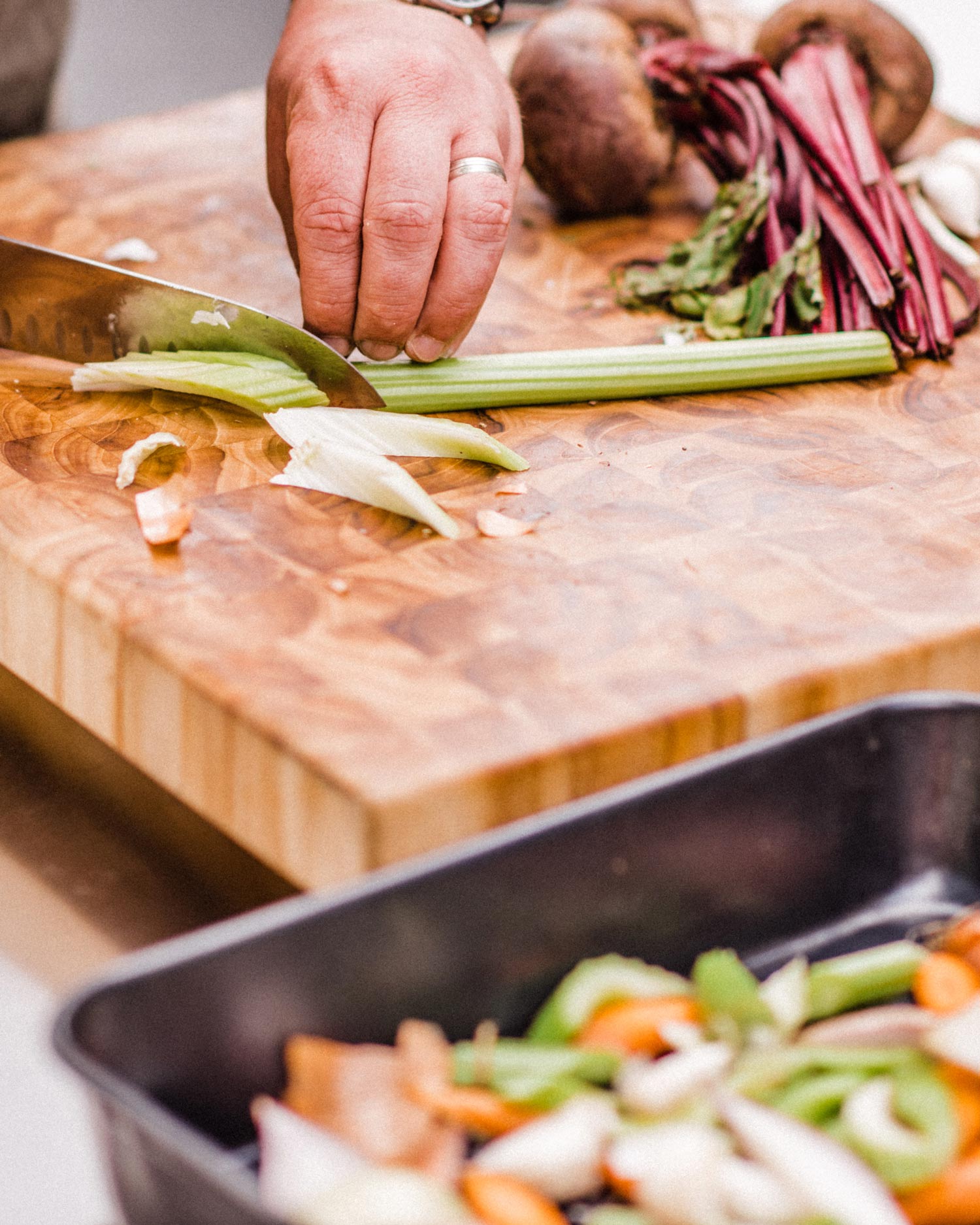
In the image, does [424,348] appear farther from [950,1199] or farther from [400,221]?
[950,1199]

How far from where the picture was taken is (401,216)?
1300 mm

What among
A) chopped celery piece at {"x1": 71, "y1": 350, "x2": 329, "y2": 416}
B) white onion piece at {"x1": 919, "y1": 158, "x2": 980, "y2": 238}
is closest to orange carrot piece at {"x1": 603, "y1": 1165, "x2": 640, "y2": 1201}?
chopped celery piece at {"x1": 71, "y1": 350, "x2": 329, "y2": 416}

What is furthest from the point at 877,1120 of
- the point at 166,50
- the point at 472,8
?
the point at 166,50

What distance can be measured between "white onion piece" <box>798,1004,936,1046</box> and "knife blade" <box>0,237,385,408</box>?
0.85 meters

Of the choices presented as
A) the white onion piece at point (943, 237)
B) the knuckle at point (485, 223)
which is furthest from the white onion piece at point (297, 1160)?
the white onion piece at point (943, 237)

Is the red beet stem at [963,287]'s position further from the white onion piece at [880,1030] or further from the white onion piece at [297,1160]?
the white onion piece at [297,1160]

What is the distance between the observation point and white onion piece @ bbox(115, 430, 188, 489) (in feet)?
3.88

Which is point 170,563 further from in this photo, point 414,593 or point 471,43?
point 471,43

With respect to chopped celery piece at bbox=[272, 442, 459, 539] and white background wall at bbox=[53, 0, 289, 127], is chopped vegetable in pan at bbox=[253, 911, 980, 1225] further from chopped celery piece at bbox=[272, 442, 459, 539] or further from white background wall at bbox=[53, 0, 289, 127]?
white background wall at bbox=[53, 0, 289, 127]

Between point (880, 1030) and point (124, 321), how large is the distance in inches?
40.5

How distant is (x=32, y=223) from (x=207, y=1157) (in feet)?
5.28

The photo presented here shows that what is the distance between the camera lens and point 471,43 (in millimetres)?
1587

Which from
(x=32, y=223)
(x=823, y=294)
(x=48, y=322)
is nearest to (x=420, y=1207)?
(x=48, y=322)

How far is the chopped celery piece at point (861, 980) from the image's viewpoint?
0.71 meters
